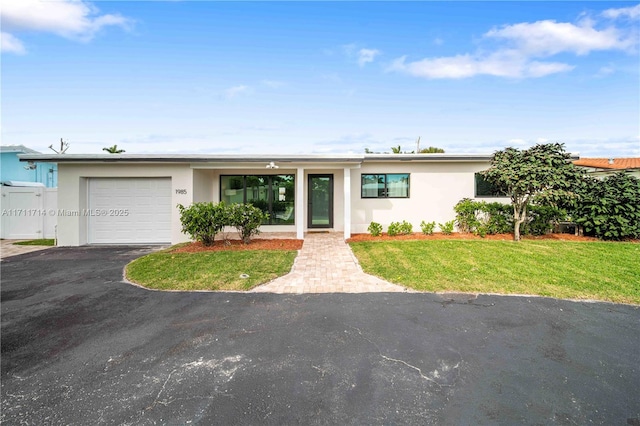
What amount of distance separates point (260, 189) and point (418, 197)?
21.5 ft

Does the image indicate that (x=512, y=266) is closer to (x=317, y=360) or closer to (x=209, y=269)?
(x=317, y=360)

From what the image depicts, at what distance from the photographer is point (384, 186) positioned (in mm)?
12070

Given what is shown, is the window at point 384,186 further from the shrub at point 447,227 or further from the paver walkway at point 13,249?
the paver walkway at point 13,249

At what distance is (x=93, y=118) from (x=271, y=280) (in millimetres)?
13667

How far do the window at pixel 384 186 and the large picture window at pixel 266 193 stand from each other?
3076 mm

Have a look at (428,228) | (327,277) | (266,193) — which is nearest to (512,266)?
(327,277)

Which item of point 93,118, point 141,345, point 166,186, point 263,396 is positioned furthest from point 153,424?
point 93,118

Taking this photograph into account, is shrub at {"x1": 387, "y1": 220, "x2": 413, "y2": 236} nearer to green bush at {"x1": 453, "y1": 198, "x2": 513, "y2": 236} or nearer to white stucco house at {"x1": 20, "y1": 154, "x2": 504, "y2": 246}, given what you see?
white stucco house at {"x1": 20, "y1": 154, "x2": 504, "y2": 246}

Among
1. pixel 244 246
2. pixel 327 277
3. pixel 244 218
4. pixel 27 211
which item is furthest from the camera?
pixel 27 211

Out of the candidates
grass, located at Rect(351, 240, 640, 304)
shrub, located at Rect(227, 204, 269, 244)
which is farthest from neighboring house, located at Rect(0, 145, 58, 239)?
grass, located at Rect(351, 240, 640, 304)

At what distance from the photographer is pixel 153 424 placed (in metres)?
2.28

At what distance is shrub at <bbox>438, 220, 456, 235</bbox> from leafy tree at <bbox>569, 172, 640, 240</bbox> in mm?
3766

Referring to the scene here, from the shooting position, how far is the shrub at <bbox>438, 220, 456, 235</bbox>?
1153cm

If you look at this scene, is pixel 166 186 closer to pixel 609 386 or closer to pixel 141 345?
pixel 141 345
